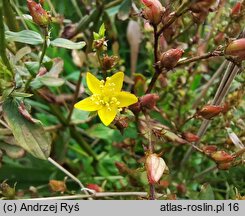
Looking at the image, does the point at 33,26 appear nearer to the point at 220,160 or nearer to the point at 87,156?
the point at 87,156

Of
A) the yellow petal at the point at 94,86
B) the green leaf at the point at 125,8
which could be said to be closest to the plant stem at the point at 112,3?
the green leaf at the point at 125,8

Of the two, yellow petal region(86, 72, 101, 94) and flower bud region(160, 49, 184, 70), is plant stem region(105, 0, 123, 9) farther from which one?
flower bud region(160, 49, 184, 70)

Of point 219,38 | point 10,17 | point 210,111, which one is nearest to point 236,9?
point 219,38

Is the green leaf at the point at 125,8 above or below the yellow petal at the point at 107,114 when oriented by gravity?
above

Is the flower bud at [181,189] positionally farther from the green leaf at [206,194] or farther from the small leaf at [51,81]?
the small leaf at [51,81]

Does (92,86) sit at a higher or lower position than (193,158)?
higher

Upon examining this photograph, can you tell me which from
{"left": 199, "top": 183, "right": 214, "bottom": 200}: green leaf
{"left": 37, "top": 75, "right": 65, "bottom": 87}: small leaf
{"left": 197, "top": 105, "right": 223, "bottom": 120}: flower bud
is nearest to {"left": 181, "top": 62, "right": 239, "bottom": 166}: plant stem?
{"left": 197, "top": 105, "right": 223, "bottom": 120}: flower bud

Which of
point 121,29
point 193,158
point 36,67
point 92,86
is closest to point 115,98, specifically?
point 92,86
